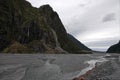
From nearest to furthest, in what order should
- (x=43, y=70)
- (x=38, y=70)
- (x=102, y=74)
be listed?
(x=102, y=74)
(x=38, y=70)
(x=43, y=70)

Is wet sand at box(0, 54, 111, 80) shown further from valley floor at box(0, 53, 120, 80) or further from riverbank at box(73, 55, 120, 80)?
riverbank at box(73, 55, 120, 80)

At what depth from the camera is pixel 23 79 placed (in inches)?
1451

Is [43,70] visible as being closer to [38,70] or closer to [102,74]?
[38,70]

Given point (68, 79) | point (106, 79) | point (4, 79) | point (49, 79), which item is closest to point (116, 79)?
point (106, 79)

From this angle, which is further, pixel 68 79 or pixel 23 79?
pixel 68 79

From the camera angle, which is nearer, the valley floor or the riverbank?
the riverbank

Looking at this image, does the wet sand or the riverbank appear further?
the wet sand

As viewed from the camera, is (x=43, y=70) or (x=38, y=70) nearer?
(x=38, y=70)

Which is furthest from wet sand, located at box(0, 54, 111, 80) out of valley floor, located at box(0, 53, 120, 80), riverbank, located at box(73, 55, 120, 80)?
riverbank, located at box(73, 55, 120, 80)

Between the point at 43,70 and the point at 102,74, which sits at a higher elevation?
the point at 43,70

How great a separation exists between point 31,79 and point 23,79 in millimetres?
1114

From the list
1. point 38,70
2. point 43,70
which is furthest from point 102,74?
point 38,70

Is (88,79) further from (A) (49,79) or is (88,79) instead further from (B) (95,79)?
(A) (49,79)

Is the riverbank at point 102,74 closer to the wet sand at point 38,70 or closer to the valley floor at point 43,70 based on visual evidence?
the valley floor at point 43,70
